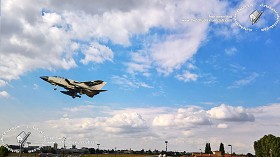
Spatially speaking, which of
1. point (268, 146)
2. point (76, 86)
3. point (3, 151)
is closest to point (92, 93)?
point (76, 86)

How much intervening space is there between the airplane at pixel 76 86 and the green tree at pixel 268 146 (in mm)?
71251

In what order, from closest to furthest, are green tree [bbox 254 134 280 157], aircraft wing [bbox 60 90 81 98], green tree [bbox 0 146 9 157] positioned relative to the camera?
aircraft wing [bbox 60 90 81 98], green tree [bbox 254 134 280 157], green tree [bbox 0 146 9 157]

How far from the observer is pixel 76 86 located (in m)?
67.9

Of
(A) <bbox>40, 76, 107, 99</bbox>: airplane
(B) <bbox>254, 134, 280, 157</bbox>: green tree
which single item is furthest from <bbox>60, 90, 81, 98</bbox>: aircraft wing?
(B) <bbox>254, 134, 280, 157</bbox>: green tree

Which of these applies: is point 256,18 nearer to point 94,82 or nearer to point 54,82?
point 94,82

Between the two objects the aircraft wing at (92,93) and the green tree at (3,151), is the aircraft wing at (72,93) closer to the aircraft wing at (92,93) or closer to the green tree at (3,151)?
the aircraft wing at (92,93)

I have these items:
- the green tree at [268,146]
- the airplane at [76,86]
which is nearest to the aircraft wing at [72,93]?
the airplane at [76,86]

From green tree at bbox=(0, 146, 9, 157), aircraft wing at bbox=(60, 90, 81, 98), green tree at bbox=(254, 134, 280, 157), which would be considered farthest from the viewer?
green tree at bbox=(0, 146, 9, 157)

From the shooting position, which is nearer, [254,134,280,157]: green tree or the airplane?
the airplane

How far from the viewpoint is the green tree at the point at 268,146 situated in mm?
117062

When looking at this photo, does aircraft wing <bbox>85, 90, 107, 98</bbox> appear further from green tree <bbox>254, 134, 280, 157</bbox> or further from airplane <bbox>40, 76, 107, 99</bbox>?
green tree <bbox>254, 134, 280, 157</bbox>

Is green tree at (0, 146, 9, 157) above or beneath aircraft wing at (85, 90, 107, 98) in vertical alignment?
beneath

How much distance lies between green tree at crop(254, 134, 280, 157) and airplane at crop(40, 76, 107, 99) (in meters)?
71.3

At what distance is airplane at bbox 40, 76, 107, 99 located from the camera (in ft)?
221
